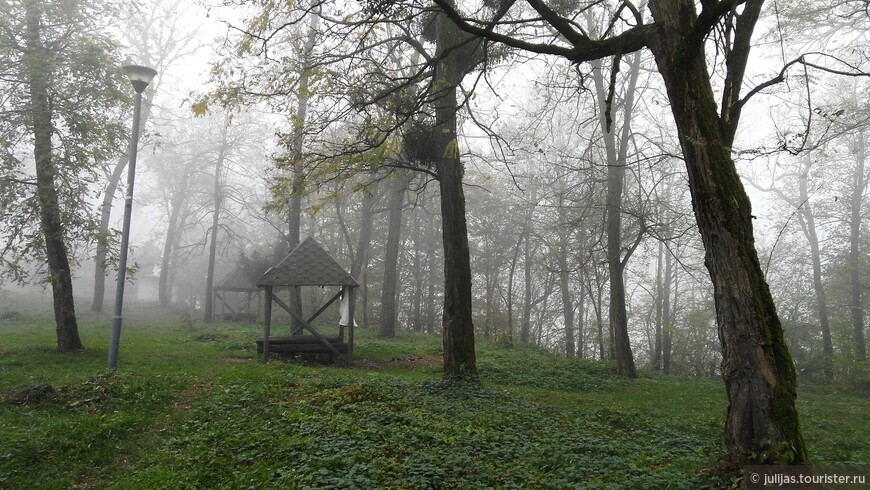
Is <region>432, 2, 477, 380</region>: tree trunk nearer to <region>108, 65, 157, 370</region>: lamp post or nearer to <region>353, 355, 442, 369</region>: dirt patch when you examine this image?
<region>353, 355, 442, 369</region>: dirt patch

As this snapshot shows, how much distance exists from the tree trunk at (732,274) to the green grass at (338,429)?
1.88 ft

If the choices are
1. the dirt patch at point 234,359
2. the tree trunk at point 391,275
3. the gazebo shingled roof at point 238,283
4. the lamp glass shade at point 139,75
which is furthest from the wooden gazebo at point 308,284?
the gazebo shingled roof at point 238,283

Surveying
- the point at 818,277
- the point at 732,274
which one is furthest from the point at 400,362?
the point at 818,277

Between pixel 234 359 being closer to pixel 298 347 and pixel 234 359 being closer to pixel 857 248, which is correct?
pixel 298 347

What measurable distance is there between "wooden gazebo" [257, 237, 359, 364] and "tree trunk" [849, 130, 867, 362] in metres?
18.2

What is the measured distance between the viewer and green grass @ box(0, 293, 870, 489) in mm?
5438

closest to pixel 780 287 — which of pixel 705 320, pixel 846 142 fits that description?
pixel 705 320

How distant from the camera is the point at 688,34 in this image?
4.78 meters

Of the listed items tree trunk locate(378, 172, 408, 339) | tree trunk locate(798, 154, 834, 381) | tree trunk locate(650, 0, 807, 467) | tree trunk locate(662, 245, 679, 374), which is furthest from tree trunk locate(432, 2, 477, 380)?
A: tree trunk locate(798, 154, 834, 381)

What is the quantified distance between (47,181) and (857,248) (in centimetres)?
2790

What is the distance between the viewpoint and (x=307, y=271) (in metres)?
14.6

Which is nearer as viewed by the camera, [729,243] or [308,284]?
[729,243]

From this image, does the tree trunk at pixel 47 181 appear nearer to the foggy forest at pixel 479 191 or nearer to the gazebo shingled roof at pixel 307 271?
the foggy forest at pixel 479 191

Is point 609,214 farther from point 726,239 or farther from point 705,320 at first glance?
point 705,320
